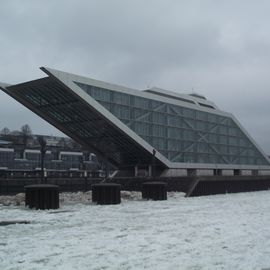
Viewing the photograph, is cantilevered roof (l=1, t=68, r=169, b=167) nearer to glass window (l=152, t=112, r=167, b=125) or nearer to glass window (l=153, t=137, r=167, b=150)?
glass window (l=153, t=137, r=167, b=150)

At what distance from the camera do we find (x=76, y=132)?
72.6 m

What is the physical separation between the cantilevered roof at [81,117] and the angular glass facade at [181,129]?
166cm

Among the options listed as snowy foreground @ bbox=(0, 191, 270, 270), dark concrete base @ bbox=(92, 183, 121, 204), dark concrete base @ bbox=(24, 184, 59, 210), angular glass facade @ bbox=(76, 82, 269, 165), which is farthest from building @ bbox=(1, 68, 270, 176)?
snowy foreground @ bbox=(0, 191, 270, 270)

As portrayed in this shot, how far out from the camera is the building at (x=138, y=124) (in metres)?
62.9

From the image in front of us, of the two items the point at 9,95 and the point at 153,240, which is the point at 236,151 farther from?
the point at 153,240

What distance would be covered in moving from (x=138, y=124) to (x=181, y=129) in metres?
12.1

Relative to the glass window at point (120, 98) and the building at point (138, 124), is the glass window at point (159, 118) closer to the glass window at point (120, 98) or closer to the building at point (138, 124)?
the building at point (138, 124)

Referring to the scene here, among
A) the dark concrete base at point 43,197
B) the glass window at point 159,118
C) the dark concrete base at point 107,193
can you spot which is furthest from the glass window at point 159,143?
the dark concrete base at point 43,197

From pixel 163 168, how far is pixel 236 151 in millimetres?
26302

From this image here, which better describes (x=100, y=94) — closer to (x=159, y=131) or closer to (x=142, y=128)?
(x=142, y=128)

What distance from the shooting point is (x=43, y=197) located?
2491 centimetres

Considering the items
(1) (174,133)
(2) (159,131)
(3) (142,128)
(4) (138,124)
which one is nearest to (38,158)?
(1) (174,133)

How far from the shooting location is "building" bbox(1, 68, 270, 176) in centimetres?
6288

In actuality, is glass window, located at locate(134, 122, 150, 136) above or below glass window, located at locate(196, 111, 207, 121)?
below
